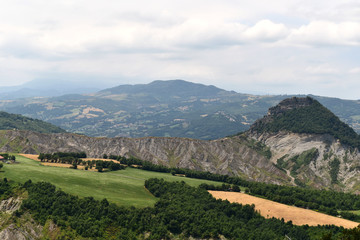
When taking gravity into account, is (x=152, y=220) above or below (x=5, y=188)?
below

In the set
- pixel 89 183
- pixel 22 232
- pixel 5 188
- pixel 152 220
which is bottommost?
pixel 152 220

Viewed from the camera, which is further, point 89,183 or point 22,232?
point 89,183

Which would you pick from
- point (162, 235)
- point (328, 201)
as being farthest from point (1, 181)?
Answer: point (328, 201)

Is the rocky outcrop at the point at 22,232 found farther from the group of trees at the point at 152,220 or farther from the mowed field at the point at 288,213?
the mowed field at the point at 288,213

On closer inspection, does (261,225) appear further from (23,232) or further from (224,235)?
(23,232)

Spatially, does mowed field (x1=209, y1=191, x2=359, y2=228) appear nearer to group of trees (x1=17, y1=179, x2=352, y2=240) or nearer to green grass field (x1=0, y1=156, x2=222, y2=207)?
group of trees (x1=17, y1=179, x2=352, y2=240)

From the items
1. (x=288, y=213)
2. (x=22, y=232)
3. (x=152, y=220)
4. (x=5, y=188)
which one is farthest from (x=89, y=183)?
(x=288, y=213)

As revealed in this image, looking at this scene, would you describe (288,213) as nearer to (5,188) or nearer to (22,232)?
(22,232)
